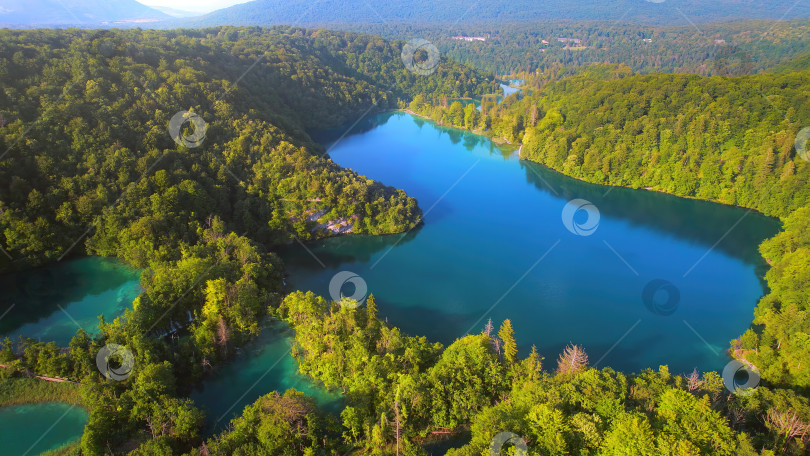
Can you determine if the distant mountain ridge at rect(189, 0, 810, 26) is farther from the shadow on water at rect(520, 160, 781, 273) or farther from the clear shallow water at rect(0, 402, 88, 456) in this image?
the clear shallow water at rect(0, 402, 88, 456)

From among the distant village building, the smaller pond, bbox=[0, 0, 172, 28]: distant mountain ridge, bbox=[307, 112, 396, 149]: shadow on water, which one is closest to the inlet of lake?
the smaller pond

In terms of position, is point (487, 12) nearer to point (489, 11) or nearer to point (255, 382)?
point (489, 11)

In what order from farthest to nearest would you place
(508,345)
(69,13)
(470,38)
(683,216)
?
1. (470,38)
2. (69,13)
3. (683,216)
4. (508,345)

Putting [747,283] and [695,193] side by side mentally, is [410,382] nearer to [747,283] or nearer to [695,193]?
[747,283]

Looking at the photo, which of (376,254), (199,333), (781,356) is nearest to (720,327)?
(781,356)

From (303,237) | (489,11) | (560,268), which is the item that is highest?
(489,11)

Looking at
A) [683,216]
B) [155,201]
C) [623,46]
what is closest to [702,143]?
[683,216]
